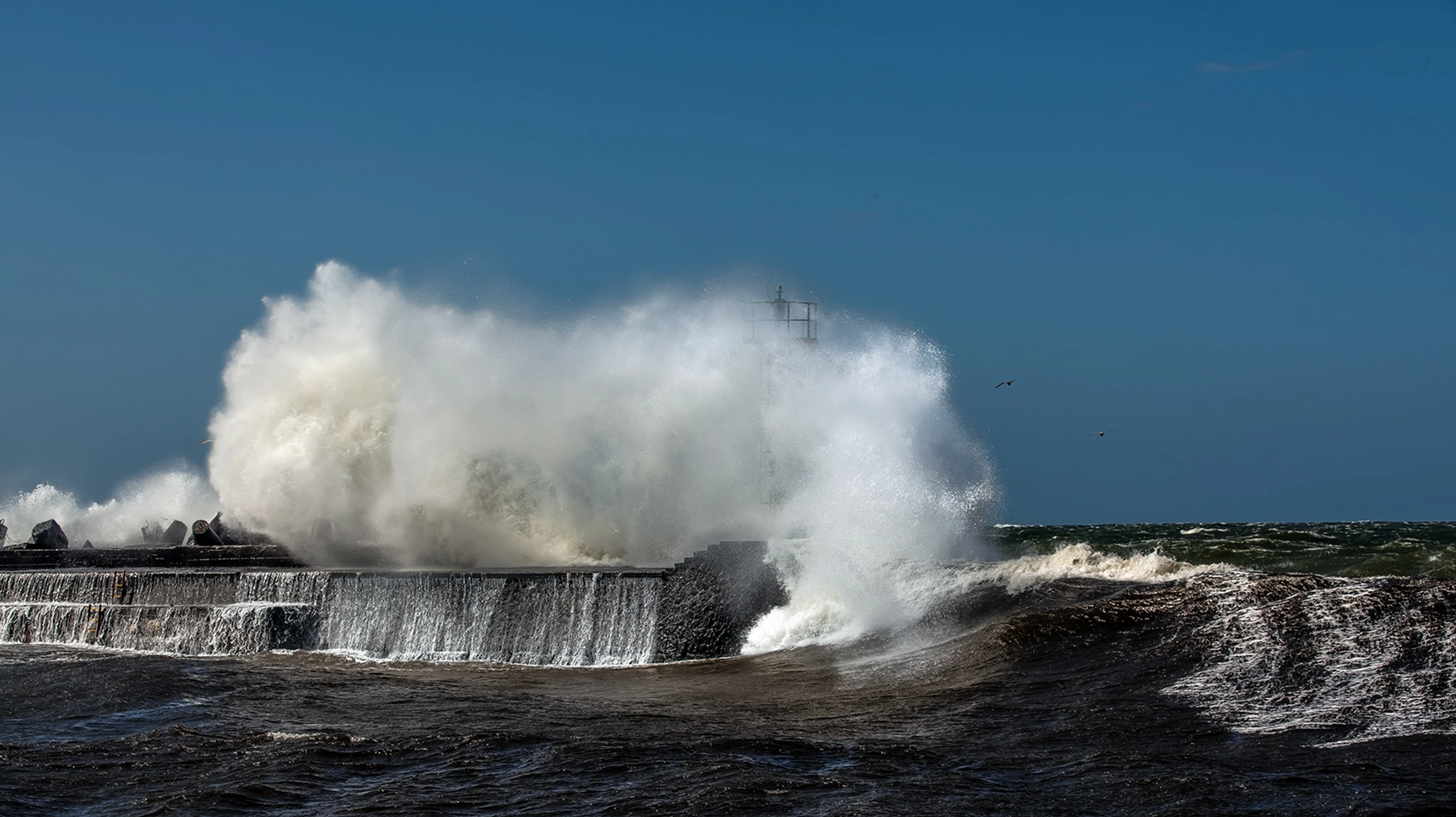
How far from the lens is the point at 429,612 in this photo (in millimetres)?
16156

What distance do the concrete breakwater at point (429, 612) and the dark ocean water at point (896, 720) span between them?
2.40 feet

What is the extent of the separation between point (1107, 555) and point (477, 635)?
7840mm

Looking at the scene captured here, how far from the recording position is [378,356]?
84.7 feet

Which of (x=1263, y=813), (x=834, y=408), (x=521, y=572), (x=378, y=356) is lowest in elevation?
(x=1263, y=813)

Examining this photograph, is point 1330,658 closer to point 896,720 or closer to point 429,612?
point 896,720

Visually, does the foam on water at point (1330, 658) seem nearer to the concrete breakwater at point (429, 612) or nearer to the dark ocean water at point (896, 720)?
the dark ocean water at point (896, 720)

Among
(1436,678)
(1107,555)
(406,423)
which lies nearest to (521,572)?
(1107,555)

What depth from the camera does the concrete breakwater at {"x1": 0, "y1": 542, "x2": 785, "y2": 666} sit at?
14938 millimetres

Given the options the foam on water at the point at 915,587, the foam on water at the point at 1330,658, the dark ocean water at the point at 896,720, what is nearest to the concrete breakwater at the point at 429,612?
the foam on water at the point at 915,587

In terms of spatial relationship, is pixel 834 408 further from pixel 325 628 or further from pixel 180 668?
pixel 180 668

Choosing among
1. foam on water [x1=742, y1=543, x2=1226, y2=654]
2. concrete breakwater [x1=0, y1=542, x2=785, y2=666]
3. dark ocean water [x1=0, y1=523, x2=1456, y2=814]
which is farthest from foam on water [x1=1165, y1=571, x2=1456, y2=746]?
concrete breakwater [x1=0, y1=542, x2=785, y2=666]

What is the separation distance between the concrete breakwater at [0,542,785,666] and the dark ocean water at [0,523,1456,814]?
0.73 meters

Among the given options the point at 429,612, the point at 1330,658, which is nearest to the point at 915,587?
the point at 1330,658

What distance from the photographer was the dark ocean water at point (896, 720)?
756 cm
